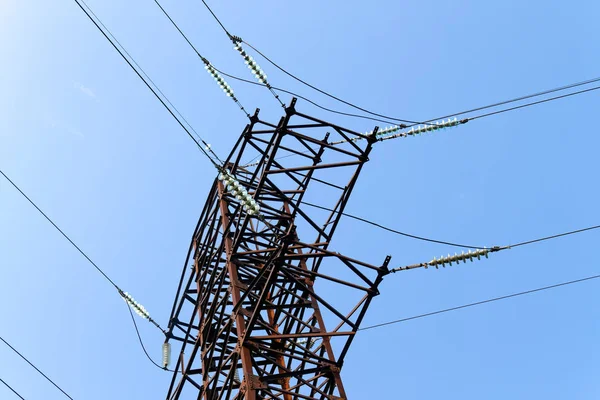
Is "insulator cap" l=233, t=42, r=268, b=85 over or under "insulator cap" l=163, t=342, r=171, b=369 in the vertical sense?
over

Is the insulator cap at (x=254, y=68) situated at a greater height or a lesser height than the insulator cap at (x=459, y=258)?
greater

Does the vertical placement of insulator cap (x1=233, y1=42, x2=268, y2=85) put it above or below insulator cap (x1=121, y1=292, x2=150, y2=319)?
above

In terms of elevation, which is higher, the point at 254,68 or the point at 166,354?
the point at 254,68

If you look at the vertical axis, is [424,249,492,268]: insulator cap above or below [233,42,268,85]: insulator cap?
below

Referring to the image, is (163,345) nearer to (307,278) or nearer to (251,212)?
(307,278)

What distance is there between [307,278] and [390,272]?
8.25ft

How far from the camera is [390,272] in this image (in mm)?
15594

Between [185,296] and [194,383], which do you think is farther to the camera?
[185,296]

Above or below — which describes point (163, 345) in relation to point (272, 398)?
above

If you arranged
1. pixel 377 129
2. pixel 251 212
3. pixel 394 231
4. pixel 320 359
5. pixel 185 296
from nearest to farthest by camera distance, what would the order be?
1. pixel 251 212
2. pixel 320 359
3. pixel 377 129
4. pixel 394 231
5. pixel 185 296

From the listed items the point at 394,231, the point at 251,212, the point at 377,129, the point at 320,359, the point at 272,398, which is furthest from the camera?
the point at 394,231

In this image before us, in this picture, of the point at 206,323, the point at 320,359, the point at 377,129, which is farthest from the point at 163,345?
the point at 377,129

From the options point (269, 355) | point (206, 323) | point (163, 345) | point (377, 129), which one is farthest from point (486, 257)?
point (163, 345)

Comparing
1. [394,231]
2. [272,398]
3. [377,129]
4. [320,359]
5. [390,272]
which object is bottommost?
[272,398]
